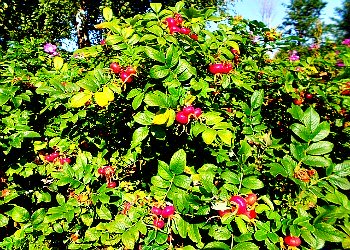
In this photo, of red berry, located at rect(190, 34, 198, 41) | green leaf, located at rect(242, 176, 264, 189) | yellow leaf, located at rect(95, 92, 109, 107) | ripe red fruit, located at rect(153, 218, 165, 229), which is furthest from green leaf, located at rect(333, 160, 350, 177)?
yellow leaf, located at rect(95, 92, 109, 107)

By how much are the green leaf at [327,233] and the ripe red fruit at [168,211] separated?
16.4 inches

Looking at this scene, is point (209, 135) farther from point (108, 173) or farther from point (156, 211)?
point (108, 173)

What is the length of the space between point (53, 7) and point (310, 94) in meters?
8.87

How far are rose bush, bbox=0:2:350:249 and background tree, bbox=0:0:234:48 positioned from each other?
769cm

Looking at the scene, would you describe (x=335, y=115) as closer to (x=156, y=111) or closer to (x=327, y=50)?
(x=327, y=50)

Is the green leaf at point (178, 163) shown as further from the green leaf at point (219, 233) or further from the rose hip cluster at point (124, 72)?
the rose hip cluster at point (124, 72)

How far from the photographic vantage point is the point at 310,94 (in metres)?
1.73

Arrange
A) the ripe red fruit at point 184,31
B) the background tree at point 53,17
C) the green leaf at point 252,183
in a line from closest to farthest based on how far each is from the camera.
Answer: the green leaf at point 252,183, the ripe red fruit at point 184,31, the background tree at point 53,17

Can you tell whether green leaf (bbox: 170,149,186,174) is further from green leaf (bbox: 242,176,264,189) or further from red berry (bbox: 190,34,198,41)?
red berry (bbox: 190,34,198,41)

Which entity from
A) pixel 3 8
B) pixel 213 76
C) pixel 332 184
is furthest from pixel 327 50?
pixel 3 8

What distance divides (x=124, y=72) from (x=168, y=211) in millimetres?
518

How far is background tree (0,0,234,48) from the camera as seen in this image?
8.70m

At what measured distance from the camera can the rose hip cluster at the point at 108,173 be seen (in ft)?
4.49

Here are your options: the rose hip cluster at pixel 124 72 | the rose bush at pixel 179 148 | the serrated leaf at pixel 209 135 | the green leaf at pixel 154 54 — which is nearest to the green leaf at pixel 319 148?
the rose bush at pixel 179 148
